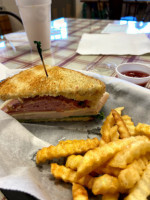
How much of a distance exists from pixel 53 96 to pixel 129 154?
2.66 feet

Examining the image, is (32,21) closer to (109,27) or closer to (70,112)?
(70,112)

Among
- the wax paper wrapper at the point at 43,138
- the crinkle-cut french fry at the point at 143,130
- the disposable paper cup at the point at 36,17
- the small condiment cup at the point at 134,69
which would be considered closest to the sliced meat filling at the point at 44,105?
the wax paper wrapper at the point at 43,138

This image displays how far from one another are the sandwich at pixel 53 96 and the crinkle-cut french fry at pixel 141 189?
2.35 feet

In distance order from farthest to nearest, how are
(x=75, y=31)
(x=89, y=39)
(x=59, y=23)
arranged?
1. (x=59, y=23)
2. (x=75, y=31)
3. (x=89, y=39)

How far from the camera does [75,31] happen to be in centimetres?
343

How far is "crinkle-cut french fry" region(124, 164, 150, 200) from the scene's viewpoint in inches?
27.1

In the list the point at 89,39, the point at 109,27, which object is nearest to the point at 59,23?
the point at 109,27

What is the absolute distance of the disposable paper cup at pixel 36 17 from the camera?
6.87ft

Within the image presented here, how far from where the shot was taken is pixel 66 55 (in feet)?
7.84

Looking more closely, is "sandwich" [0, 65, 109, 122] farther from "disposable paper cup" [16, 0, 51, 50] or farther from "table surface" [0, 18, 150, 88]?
"disposable paper cup" [16, 0, 51, 50]

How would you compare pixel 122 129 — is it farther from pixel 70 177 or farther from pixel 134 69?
pixel 134 69

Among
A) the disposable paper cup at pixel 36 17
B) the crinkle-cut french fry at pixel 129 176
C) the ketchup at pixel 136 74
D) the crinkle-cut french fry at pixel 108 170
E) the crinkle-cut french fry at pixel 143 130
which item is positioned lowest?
the crinkle-cut french fry at pixel 108 170

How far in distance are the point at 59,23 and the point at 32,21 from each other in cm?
195

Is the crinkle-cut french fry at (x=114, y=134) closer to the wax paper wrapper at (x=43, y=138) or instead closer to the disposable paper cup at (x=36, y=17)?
the wax paper wrapper at (x=43, y=138)
